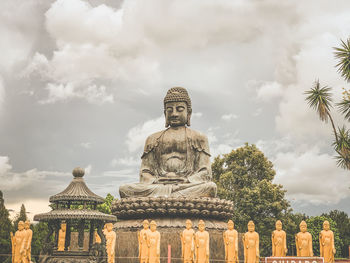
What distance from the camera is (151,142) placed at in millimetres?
15375

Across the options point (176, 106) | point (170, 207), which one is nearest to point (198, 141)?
point (176, 106)

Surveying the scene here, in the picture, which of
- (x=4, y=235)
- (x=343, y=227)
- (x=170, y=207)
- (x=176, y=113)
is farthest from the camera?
(x=343, y=227)

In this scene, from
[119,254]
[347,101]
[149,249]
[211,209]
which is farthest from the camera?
[347,101]

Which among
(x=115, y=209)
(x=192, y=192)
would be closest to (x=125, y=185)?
Result: (x=115, y=209)

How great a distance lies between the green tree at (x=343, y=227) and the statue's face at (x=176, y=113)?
2195cm

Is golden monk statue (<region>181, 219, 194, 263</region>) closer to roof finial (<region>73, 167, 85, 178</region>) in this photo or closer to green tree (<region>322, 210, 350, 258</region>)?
roof finial (<region>73, 167, 85, 178</region>)

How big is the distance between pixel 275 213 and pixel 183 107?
14.3m

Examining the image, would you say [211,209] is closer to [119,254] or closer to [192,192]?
[192,192]

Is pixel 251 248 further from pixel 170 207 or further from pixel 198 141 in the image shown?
pixel 198 141

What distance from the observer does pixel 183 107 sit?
1559cm

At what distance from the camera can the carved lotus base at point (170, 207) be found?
12.1 m

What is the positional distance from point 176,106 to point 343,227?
25613 mm

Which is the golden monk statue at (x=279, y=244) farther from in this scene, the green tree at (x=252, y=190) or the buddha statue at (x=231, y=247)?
the green tree at (x=252, y=190)

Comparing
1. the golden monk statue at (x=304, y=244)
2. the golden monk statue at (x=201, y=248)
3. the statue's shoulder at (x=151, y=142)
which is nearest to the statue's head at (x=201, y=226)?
the golden monk statue at (x=201, y=248)
